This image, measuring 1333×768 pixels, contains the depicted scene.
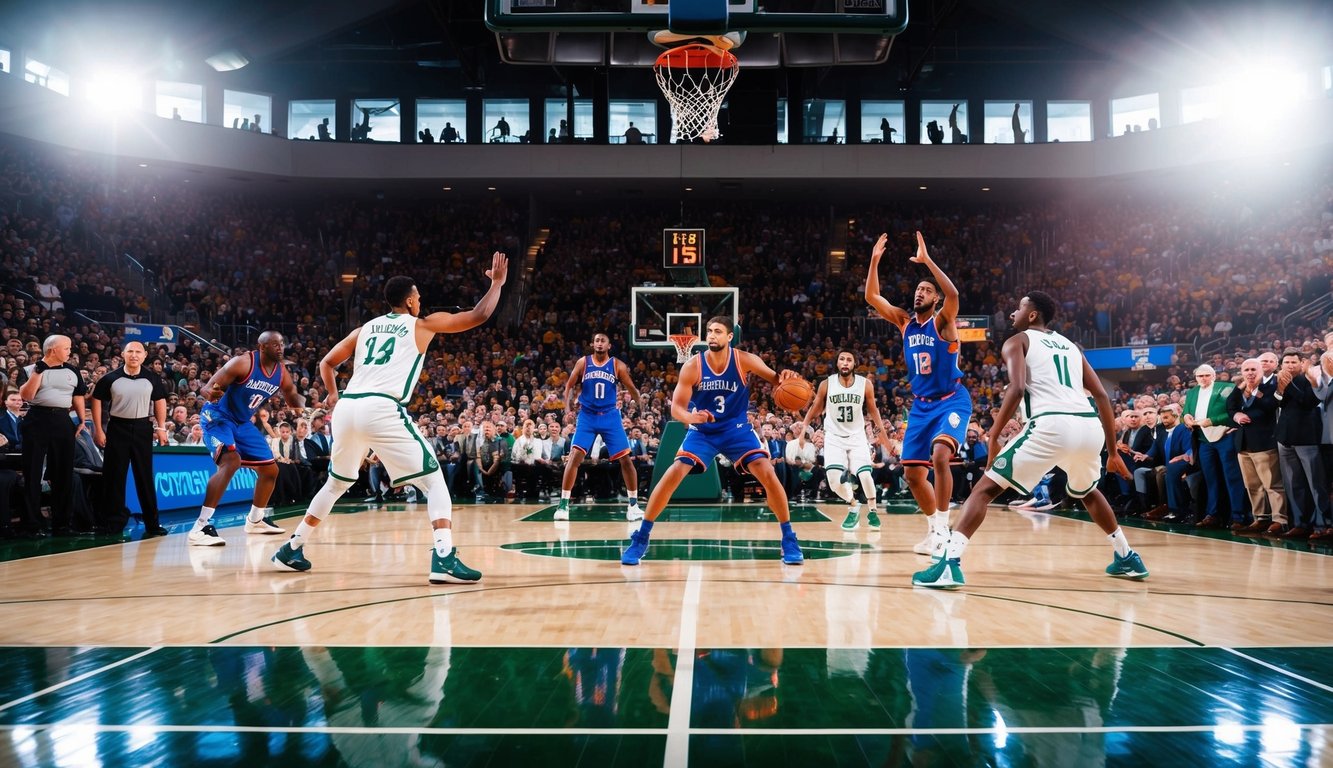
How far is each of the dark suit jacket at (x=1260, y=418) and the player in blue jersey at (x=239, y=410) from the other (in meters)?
9.99

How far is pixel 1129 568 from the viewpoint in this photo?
22.7 feet

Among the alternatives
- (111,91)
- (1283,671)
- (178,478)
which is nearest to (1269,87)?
(1283,671)

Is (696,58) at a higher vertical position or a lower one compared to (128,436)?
higher

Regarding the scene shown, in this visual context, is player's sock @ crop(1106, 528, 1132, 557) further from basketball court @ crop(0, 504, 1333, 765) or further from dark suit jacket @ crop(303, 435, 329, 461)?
dark suit jacket @ crop(303, 435, 329, 461)

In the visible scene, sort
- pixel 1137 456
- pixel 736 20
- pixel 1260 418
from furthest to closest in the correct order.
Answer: pixel 1137 456
pixel 1260 418
pixel 736 20

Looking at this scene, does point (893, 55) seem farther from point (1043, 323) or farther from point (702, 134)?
point (1043, 323)

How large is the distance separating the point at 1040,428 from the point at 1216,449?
23.0ft

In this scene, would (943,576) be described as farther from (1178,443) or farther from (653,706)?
(1178,443)

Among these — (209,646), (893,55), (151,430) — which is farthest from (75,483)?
(893,55)

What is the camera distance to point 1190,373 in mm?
24094

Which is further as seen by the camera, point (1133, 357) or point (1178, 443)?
point (1133, 357)

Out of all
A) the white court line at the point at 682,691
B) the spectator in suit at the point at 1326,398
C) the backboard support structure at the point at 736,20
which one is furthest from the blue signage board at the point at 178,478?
the spectator in suit at the point at 1326,398

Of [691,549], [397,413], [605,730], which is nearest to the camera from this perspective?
[605,730]

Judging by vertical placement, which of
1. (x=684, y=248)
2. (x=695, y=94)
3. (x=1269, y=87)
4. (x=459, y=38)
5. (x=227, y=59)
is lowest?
(x=684, y=248)
